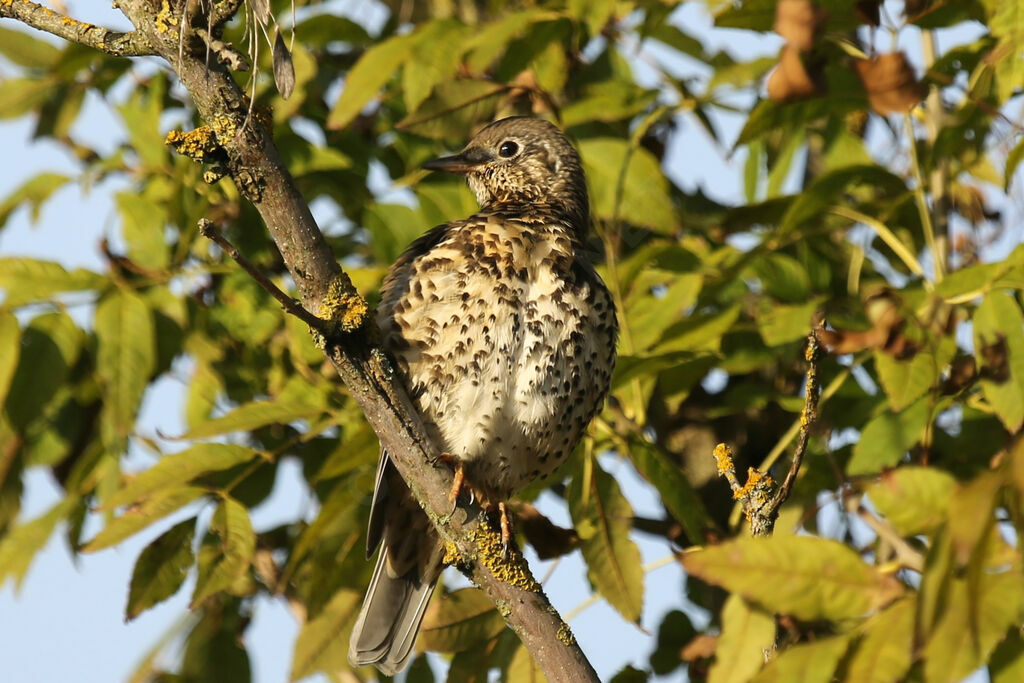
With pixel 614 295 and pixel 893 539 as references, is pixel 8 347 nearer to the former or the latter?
pixel 614 295

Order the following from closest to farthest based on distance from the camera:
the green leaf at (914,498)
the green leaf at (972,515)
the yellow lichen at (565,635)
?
the green leaf at (972,515), the green leaf at (914,498), the yellow lichen at (565,635)

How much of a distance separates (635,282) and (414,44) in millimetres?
1052

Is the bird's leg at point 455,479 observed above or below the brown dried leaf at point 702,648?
above

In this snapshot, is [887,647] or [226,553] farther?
[226,553]

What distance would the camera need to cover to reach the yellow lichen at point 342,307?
8.83 ft

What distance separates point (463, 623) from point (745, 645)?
1149 mm

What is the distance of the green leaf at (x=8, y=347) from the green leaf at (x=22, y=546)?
0.46m

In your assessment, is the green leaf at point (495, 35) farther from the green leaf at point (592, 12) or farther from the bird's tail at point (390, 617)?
the bird's tail at point (390, 617)

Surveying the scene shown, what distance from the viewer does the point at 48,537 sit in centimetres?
407

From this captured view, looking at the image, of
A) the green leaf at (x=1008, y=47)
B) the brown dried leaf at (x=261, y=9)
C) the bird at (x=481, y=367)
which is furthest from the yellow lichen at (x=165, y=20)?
the green leaf at (x=1008, y=47)

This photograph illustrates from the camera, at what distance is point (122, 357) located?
392 cm

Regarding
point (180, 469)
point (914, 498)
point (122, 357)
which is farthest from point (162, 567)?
point (914, 498)

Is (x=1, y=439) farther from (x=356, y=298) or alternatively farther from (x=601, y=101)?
(x=601, y=101)

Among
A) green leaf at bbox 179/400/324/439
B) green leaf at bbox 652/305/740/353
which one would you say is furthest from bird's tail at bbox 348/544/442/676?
green leaf at bbox 652/305/740/353
